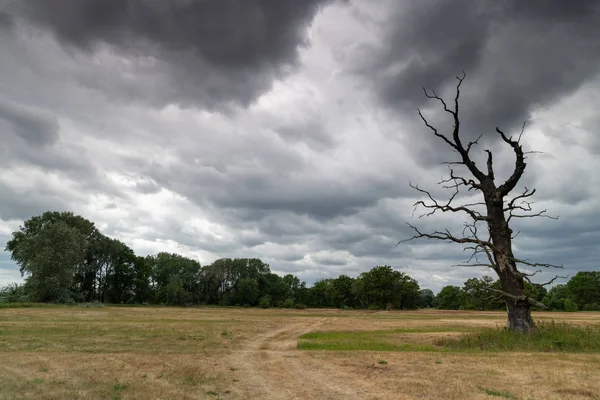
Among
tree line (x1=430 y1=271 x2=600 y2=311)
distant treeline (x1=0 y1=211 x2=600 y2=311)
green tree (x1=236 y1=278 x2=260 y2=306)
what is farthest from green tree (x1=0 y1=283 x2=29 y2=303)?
tree line (x1=430 y1=271 x2=600 y2=311)

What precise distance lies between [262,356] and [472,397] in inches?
412

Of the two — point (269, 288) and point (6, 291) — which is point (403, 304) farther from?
point (6, 291)

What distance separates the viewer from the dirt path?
11.0 meters

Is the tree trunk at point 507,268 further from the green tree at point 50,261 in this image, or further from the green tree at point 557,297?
the green tree at point 557,297

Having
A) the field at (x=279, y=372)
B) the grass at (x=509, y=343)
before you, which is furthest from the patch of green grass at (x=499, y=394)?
the grass at (x=509, y=343)

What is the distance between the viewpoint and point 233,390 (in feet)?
37.7

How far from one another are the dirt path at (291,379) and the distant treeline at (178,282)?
66.5 meters

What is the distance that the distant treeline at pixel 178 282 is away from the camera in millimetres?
72375

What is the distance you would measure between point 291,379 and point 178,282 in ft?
374

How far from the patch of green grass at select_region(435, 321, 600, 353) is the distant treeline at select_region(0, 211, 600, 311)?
202 ft

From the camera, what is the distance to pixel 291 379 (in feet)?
42.5

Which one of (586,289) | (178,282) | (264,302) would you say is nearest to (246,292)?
(264,302)

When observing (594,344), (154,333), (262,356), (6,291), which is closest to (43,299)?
(6,291)

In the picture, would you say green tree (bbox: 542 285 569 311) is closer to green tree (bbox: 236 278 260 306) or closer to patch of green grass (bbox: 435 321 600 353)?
green tree (bbox: 236 278 260 306)
